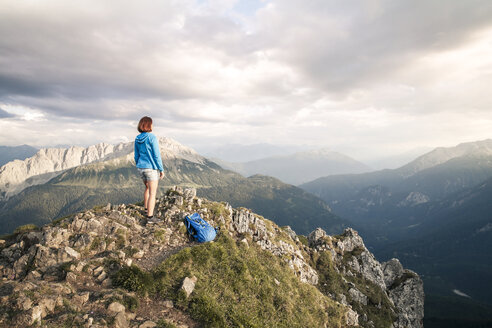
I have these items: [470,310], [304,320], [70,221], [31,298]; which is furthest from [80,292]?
[470,310]

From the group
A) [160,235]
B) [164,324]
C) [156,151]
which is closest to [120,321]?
[164,324]

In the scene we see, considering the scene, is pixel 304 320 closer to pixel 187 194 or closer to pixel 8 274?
pixel 187 194

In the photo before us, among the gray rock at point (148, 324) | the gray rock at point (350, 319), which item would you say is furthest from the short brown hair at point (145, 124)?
the gray rock at point (350, 319)

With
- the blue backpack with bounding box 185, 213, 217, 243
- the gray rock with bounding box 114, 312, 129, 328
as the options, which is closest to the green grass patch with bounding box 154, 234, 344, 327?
the blue backpack with bounding box 185, 213, 217, 243

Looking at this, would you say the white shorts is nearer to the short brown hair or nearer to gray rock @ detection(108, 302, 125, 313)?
the short brown hair

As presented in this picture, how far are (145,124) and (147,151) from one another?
6.72 ft

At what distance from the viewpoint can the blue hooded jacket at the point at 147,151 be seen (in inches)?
668

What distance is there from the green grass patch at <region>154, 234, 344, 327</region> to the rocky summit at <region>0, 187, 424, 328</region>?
0.07m

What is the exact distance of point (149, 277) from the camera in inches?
508

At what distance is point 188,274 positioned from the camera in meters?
14.6

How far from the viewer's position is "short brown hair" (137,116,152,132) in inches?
668

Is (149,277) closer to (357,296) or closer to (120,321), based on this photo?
(120,321)

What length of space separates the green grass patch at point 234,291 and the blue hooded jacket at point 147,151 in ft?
23.2

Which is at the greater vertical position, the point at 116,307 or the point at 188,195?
the point at 188,195
